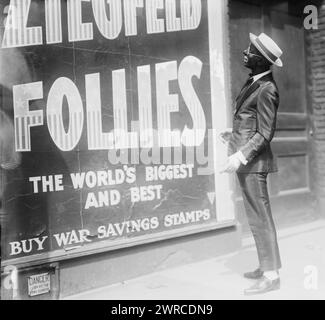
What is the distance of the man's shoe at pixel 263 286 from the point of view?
4129 mm

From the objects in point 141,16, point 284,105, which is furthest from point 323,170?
point 141,16

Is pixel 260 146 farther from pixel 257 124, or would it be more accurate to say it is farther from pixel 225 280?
pixel 225 280

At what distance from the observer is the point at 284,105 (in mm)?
7109

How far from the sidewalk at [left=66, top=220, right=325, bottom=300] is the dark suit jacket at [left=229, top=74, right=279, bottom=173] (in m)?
1.05

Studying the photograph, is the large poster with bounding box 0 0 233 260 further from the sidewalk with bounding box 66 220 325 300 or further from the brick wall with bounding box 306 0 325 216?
A: the brick wall with bounding box 306 0 325 216

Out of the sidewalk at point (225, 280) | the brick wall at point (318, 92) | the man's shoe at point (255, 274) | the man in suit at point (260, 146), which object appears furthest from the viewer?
the brick wall at point (318, 92)

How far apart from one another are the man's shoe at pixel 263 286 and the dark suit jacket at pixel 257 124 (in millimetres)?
917

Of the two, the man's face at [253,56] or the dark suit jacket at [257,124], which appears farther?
the man's face at [253,56]

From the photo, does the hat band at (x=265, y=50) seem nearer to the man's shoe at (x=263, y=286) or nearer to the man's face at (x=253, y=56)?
the man's face at (x=253, y=56)

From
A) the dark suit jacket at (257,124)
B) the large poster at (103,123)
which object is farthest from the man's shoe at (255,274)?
the dark suit jacket at (257,124)

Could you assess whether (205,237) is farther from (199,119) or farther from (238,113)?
(238,113)

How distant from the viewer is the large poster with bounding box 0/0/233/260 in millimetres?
4035

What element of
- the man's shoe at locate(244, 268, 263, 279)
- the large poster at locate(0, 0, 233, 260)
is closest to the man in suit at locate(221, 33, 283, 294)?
the man's shoe at locate(244, 268, 263, 279)

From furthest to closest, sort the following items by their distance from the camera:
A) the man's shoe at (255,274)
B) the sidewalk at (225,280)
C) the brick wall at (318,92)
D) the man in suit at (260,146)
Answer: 1. the brick wall at (318,92)
2. the man's shoe at (255,274)
3. the sidewalk at (225,280)
4. the man in suit at (260,146)
